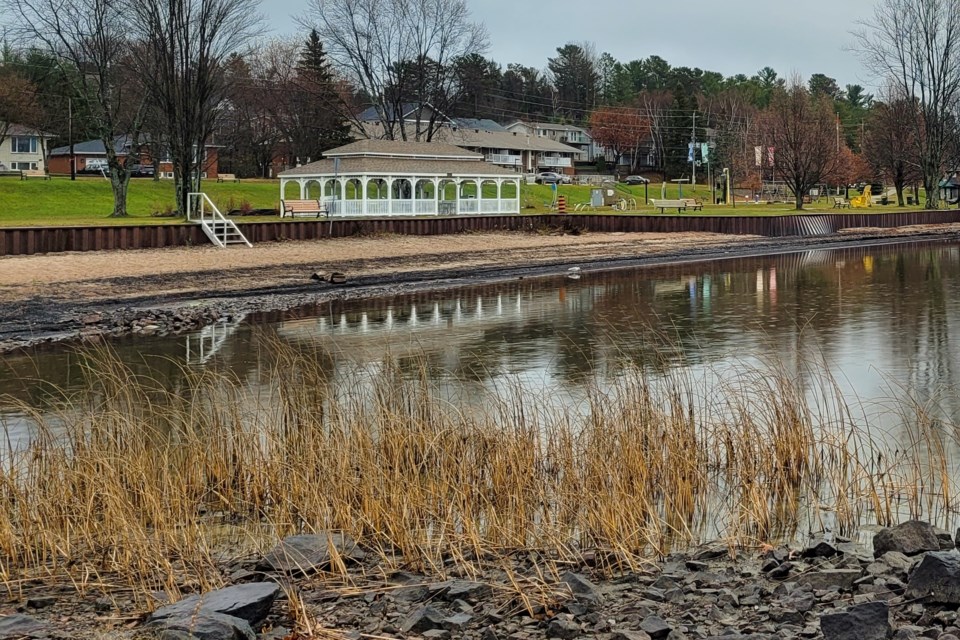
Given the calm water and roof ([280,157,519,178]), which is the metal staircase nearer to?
the calm water

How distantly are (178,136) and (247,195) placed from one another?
19.8m

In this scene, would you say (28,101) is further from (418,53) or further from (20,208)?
(418,53)

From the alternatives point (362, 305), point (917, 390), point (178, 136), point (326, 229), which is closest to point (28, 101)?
point (178, 136)

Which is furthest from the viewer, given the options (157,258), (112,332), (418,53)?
(418,53)

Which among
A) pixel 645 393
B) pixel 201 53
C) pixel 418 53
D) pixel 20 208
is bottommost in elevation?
pixel 645 393

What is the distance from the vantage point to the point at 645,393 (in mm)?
10617

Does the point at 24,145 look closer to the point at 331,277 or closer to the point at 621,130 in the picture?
the point at 621,130

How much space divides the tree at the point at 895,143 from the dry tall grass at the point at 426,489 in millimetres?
81137

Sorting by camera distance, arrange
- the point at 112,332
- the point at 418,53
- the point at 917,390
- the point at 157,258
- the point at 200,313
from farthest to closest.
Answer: the point at 418,53, the point at 157,258, the point at 200,313, the point at 112,332, the point at 917,390

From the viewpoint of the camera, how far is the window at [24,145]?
309ft

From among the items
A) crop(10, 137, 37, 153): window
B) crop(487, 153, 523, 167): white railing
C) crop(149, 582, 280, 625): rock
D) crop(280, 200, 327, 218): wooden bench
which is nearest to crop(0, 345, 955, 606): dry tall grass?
crop(149, 582, 280, 625): rock

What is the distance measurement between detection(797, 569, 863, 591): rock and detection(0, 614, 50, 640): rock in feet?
15.4

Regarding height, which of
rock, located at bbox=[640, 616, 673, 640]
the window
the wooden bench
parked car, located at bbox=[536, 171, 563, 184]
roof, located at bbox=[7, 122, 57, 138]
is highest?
roof, located at bbox=[7, 122, 57, 138]

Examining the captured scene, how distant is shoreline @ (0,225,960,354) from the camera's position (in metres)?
25.0
